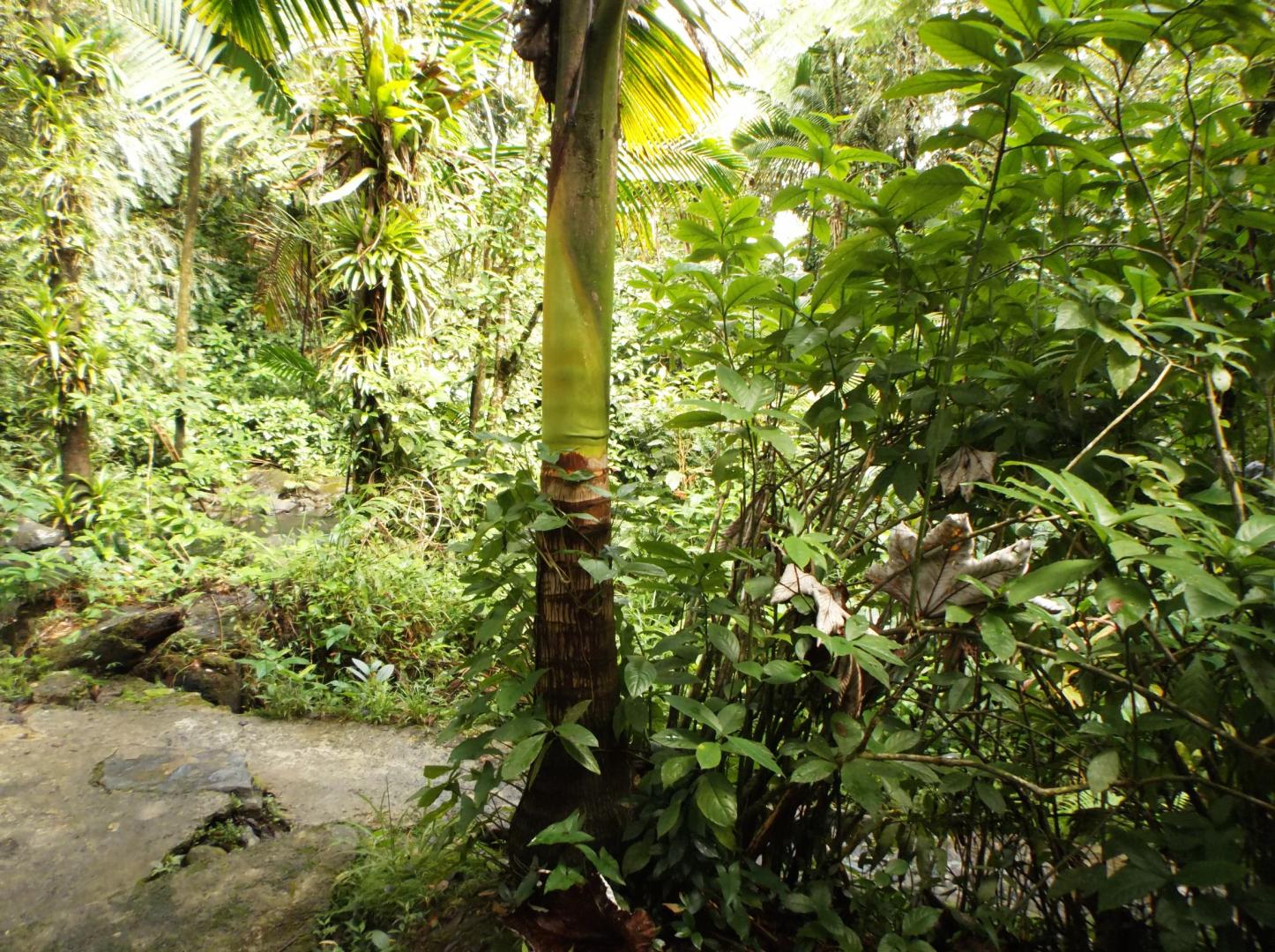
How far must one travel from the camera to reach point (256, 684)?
12.0ft

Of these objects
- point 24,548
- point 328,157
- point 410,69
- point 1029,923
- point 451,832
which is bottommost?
point 1029,923

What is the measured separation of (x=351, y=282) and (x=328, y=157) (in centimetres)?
90

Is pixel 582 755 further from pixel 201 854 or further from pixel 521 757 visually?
pixel 201 854

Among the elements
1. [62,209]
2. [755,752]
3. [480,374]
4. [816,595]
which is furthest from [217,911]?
Answer: [62,209]

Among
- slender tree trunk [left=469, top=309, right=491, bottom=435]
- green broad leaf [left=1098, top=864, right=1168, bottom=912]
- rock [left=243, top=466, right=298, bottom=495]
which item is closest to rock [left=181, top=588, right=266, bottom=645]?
slender tree trunk [left=469, top=309, right=491, bottom=435]

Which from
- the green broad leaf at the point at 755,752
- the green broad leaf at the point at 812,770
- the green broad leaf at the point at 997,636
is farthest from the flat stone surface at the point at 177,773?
the green broad leaf at the point at 997,636

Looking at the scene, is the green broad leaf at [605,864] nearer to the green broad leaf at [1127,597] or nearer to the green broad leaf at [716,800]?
the green broad leaf at [716,800]

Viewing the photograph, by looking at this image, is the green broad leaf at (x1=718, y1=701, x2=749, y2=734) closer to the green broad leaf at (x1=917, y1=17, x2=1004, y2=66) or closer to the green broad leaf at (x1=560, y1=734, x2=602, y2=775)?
the green broad leaf at (x1=560, y1=734, x2=602, y2=775)

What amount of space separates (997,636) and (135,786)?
3.08 metres

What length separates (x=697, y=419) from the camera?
1478 mm

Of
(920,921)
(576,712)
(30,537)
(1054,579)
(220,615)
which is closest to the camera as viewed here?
(1054,579)

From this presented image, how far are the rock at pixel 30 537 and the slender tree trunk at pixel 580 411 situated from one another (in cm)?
463

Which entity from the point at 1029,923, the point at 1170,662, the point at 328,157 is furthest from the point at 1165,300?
the point at 328,157

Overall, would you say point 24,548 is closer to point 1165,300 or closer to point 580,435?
point 580,435
